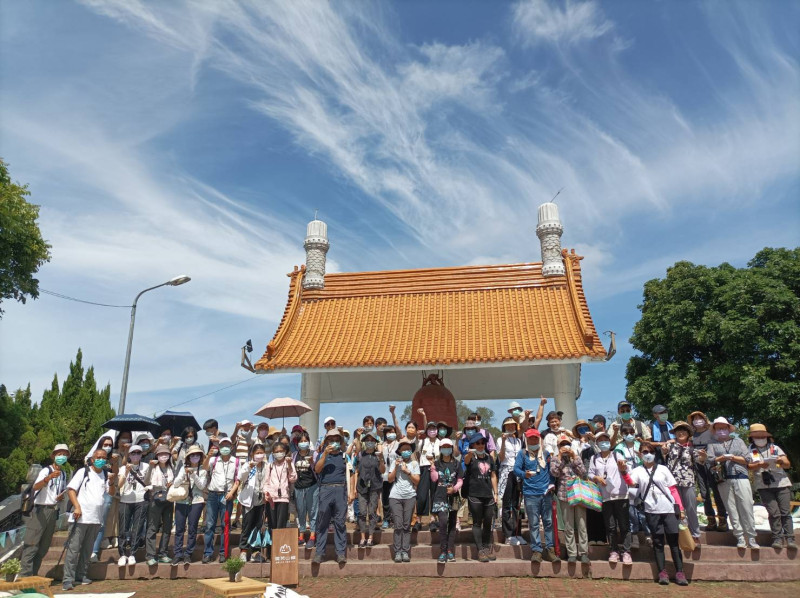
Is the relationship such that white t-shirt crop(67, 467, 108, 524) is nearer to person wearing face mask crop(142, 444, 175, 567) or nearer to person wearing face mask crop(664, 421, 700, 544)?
person wearing face mask crop(142, 444, 175, 567)

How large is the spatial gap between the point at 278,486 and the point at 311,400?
18.6ft

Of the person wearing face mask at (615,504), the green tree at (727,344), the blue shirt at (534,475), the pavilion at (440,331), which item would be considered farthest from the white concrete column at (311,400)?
the green tree at (727,344)

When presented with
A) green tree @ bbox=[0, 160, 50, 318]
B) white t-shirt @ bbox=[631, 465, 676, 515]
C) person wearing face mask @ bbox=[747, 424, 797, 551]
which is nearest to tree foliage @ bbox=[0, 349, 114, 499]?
green tree @ bbox=[0, 160, 50, 318]

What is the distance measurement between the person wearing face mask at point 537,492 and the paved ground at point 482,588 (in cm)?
50

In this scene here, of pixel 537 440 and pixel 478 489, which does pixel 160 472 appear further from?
pixel 537 440

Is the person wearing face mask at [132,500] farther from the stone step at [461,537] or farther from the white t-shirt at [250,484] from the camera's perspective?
the white t-shirt at [250,484]

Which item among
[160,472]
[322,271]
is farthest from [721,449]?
[322,271]

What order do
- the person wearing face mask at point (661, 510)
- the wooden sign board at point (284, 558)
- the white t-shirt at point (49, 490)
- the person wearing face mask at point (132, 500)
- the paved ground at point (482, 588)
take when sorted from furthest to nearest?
the person wearing face mask at point (132, 500), the white t-shirt at point (49, 490), the wooden sign board at point (284, 558), the person wearing face mask at point (661, 510), the paved ground at point (482, 588)

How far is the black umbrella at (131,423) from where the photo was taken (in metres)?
12.5

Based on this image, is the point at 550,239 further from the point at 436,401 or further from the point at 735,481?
the point at 735,481

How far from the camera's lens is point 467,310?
54.1 ft

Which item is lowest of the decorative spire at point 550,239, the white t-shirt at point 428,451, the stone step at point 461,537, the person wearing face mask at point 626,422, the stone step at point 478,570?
the stone step at point 478,570

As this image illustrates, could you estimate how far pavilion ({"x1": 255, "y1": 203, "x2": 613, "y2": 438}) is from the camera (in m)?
14.2

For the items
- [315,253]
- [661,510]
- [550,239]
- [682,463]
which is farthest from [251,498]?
[550,239]
